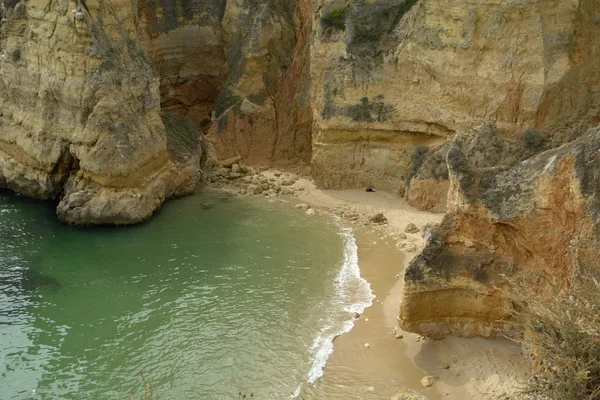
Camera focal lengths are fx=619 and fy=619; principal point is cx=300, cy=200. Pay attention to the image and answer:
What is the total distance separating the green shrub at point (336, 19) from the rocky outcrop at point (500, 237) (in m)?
12.1

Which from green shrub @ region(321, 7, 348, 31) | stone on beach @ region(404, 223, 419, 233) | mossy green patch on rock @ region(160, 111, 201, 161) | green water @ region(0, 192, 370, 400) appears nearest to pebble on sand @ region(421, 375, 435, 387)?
green water @ region(0, 192, 370, 400)

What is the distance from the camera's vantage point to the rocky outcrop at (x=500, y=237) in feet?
30.5

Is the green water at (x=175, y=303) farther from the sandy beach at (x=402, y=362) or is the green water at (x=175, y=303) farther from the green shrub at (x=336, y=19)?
the green shrub at (x=336, y=19)

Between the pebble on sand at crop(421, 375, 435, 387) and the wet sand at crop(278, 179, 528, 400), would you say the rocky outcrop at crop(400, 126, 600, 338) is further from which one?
the pebble on sand at crop(421, 375, 435, 387)

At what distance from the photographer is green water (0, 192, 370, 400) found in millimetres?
12094

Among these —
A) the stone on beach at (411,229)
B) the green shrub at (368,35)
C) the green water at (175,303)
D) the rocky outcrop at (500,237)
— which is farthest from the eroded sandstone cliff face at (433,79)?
the rocky outcrop at (500,237)

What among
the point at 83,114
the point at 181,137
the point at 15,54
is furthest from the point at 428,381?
the point at 15,54

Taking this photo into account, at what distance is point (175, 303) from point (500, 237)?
794 centimetres

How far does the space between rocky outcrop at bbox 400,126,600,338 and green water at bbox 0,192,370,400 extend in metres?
2.77

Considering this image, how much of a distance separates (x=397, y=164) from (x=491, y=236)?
479 inches

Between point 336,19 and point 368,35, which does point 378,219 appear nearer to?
point 368,35

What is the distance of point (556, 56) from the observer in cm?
1950

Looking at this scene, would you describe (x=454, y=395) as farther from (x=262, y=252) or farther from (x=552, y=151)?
(x=262, y=252)

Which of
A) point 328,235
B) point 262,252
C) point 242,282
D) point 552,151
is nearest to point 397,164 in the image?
point 328,235
